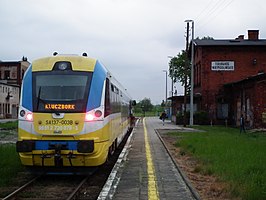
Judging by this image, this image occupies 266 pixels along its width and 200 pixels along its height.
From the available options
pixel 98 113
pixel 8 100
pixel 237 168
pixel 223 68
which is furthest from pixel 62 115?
pixel 8 100

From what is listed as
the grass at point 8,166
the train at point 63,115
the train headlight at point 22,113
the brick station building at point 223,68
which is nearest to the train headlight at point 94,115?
the train at point 63,115

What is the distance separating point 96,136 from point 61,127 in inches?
33.8

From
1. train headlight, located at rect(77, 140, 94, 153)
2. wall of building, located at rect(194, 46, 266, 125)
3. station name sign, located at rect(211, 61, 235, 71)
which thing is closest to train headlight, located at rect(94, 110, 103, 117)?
train headlight, located at rect(77, 140, 94, 153)

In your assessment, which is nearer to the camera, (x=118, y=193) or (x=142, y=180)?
(x=118, y=193)

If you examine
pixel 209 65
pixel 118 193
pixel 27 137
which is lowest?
pixel 118 193

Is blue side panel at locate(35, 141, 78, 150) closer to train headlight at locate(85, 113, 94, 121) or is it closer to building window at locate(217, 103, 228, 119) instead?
train headlight at locate(85, 113, 94, 121)

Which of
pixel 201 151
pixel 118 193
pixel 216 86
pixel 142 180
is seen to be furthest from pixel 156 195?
pixel 216 86

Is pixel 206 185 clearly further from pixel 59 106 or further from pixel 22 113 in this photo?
pixel 22 113

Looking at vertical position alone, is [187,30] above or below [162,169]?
above

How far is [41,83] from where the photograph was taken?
11094 mm

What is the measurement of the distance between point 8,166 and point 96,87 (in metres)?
3.51

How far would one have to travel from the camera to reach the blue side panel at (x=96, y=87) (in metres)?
10.9

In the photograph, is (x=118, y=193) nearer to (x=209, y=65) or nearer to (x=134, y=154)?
(x=134, y=154)

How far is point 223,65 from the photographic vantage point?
160ft
